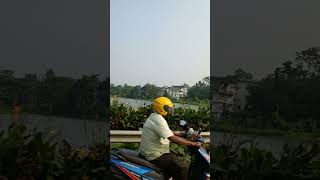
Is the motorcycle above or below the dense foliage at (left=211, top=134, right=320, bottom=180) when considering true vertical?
below

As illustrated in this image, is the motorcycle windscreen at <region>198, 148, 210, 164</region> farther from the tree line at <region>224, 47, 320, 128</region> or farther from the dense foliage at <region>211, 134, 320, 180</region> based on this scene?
the tree line at <region>224, 47, 320, 128</region>

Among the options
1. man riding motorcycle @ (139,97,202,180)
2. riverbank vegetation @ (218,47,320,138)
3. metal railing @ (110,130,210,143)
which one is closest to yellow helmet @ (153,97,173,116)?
man riding motorcycle @ (139,97,202,180)

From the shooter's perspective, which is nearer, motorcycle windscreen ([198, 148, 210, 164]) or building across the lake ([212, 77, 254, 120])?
building across the lake ([212, 77, 254, 120])

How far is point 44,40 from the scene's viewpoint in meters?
3.34

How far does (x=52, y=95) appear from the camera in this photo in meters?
3.25

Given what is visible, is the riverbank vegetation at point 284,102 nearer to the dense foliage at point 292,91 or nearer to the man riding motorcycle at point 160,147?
the dense foliage at point 292,91

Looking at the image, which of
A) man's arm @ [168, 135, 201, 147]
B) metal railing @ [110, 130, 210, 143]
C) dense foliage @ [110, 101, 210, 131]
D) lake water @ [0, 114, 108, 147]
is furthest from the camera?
dense foliage @ [110, 101, 210, 131]

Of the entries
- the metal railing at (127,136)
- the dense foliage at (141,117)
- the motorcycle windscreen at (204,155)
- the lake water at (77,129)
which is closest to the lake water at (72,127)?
the lake water at (77,129)

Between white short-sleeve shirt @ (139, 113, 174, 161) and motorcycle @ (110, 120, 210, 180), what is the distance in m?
0.10

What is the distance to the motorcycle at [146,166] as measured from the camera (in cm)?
424

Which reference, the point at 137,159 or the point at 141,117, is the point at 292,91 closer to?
the point at 137,159

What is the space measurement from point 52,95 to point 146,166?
139cm

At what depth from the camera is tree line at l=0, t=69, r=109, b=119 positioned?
3207 millimetres

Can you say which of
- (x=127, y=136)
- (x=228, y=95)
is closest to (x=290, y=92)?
(x=228, y=95)
